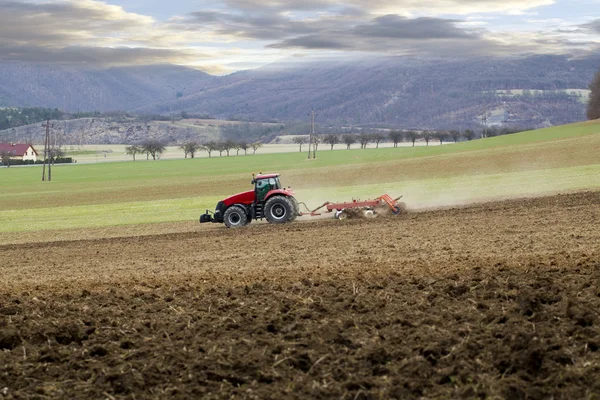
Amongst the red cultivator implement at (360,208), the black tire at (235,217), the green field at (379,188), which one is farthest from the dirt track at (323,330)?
the green field at (379,188)

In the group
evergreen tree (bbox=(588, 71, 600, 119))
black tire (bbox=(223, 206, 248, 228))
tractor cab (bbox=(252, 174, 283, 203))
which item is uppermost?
evergreen tree (bbox=(588, 71, 600, 119))

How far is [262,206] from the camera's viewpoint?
2836 centimetres

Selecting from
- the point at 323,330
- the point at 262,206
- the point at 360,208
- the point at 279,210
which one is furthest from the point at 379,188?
the point at 323,330

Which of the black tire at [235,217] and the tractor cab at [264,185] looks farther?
the black tire at [235,217]

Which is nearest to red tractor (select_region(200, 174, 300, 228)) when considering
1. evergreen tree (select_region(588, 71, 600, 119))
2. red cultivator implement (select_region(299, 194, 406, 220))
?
red cultivator implement (select_region(299, 194, 406, 220))

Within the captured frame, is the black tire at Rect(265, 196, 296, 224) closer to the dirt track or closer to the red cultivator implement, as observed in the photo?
the red cultivator implement

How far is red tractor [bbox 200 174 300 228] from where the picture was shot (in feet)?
91.2

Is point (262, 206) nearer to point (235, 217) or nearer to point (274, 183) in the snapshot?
point (274, 183)

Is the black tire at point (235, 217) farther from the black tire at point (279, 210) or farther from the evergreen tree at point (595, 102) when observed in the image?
the evergreen tree at point (595, 102)

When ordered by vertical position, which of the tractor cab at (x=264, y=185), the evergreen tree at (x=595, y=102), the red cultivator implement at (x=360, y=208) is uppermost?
the evergreen tree at (x=595, y=102)

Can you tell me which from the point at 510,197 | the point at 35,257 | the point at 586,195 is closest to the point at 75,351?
the point at 35,257

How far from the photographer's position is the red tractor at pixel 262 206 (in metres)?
27.8

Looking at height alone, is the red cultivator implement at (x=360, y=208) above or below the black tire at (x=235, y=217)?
above

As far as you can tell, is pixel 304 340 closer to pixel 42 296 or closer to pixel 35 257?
pixel 42 296
